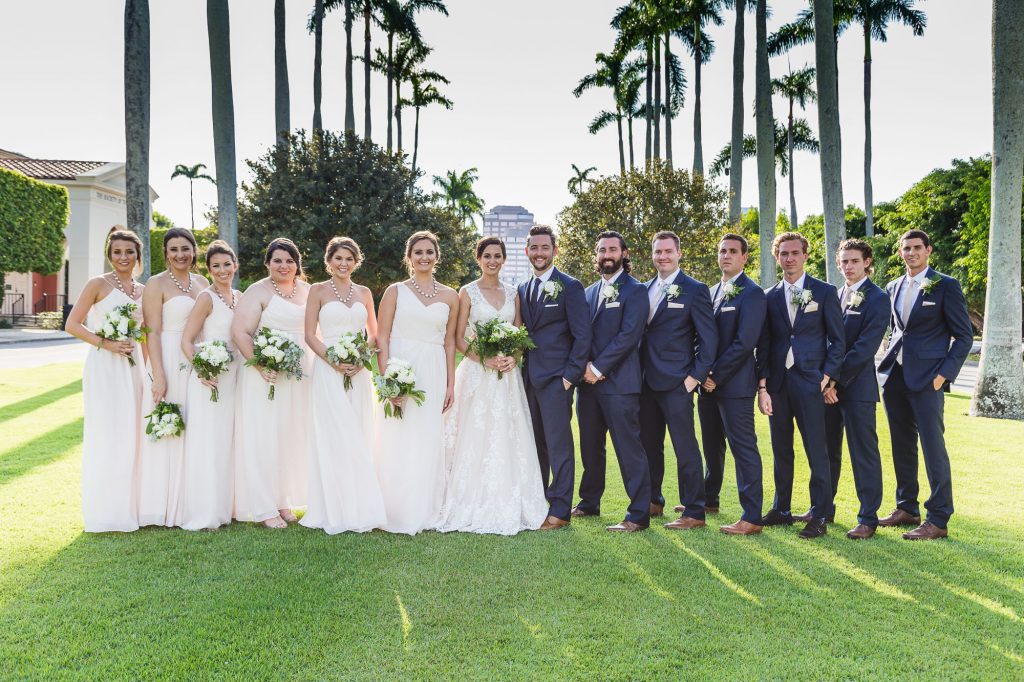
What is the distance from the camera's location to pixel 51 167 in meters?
50.1

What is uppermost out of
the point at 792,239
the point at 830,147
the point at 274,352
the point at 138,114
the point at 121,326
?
the point at 138,114

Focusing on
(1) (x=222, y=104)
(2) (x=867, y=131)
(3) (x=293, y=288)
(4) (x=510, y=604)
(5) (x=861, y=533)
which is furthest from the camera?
(2) (x=867, y=131)

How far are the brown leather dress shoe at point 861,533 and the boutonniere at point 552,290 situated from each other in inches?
124

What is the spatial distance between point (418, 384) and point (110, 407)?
262cm

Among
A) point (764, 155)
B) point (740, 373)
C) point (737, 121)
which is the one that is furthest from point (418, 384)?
point (737, 121)

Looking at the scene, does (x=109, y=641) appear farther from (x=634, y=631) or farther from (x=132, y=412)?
(x=634, y=631)

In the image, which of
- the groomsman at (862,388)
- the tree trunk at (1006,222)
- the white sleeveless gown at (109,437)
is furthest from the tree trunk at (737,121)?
the white sleeveless gown at (109,437)

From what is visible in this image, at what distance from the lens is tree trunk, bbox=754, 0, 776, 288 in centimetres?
1956

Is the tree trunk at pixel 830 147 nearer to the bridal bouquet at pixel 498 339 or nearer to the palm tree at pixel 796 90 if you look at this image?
the bridal bouquet at pixel 498 339

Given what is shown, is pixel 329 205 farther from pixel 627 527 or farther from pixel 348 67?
pixel 627 527

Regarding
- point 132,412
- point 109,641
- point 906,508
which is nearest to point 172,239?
point 132,412

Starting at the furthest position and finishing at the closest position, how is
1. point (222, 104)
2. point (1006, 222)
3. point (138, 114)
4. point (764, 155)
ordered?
point (764, 155) < point (222, 104) < point (138, 114) < point (1006, 222)

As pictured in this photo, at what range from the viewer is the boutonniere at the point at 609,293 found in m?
5.98

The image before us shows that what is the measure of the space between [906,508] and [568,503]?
10.0 feet
